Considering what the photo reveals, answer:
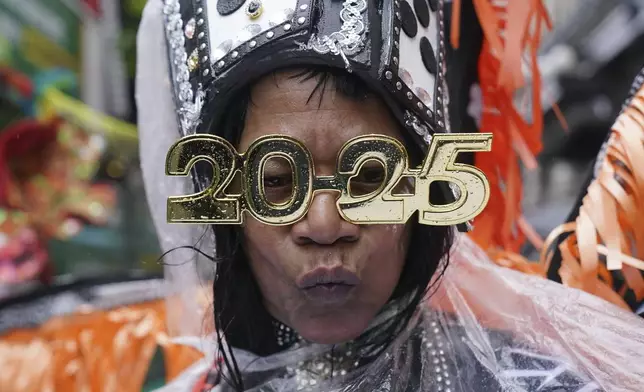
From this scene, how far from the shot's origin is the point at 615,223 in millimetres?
924

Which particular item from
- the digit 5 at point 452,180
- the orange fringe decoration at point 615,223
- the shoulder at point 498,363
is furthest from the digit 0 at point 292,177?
the orange fringe decoration at point 615,223

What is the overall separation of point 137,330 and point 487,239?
33.3 inches

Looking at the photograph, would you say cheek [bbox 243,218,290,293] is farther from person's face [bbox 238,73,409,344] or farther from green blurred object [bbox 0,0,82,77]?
green blurred object [bbox 0,0,82,77]

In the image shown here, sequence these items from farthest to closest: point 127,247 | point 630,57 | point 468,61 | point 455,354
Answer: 1. point 630,57
2. point 127,247
3. point 468,61
4. point 455,354

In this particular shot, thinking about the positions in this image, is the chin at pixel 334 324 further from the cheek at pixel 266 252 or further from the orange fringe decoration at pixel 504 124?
the orange fringe decoration at pixel 504 124

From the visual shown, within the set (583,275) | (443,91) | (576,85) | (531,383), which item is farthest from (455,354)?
(576,85)

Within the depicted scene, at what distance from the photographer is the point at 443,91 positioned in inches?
33.9

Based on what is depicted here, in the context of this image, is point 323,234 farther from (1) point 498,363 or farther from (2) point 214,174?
(1) point 498,363

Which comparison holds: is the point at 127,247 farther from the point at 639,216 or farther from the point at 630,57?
the point at 630,57

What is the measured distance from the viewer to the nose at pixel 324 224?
729 millimetres

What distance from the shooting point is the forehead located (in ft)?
2.48

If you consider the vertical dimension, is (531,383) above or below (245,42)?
below

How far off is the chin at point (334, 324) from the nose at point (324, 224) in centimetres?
11

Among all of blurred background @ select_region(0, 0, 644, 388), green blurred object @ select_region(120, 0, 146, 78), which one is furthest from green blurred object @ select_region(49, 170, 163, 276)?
green blurred object @ select_region(120, 0, 146, 78)
